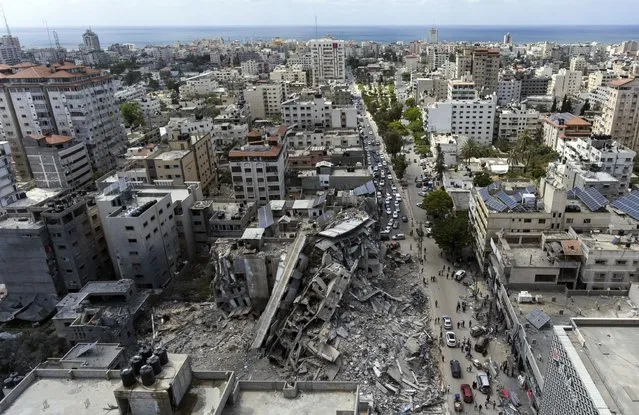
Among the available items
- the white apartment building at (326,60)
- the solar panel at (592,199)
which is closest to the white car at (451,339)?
the solar panel at (592,199)

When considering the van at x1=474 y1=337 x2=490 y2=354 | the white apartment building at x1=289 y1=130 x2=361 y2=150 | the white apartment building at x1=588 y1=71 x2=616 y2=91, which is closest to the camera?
the van at x1=474 y1=337 x2=490 y2=354

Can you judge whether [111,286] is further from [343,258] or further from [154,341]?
[343,258]

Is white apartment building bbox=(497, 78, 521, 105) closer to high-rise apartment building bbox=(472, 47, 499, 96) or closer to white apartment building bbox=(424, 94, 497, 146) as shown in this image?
high-rise apartment building bbox=(472, 47, 499, 96)

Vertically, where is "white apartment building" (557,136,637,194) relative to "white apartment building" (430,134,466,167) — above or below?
above

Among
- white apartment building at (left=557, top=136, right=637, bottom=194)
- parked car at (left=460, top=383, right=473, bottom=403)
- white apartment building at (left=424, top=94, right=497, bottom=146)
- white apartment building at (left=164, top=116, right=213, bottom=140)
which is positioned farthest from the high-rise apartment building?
parked car at (left=460, top=383, right=473, bottom=403)

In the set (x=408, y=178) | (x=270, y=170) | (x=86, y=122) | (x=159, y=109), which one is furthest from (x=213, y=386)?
(x=159, y=109)
